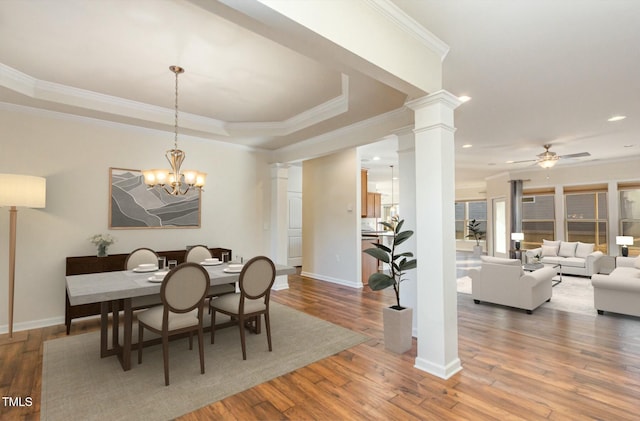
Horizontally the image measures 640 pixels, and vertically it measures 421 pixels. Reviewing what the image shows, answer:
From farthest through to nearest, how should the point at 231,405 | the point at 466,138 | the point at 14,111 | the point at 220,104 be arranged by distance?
the point at 466,138 → the point at 220,104 → the point at 14,111 → the point at 231,405

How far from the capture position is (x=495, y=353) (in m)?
3.05

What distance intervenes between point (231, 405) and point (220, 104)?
11.5 ft

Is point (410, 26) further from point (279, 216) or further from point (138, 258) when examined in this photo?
point (279, 216)

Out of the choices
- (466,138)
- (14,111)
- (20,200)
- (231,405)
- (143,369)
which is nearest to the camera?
(231,405)

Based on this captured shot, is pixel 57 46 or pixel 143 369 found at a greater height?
pixel 57 46

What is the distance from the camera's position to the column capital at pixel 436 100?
8.41ft

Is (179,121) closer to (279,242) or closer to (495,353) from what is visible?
(279,242)

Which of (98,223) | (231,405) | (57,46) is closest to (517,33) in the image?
(231,405)

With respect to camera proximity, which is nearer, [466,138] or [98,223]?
[98,223]

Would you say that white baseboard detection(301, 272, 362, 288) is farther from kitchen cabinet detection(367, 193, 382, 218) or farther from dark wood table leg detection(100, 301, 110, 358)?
dark wood table leg detection(100, 301, 110, 358)

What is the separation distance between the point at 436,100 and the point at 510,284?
3320 mm

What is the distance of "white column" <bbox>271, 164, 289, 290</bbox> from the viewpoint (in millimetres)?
5816

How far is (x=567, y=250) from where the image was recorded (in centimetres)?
757

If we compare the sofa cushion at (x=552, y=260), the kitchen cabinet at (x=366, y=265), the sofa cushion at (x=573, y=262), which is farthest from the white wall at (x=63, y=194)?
the sofa cushion at (x=573, y=262)
